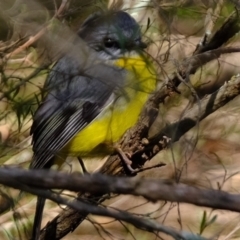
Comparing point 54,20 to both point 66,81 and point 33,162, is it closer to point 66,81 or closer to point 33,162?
point 66,81

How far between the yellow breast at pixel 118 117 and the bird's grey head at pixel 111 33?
0.10 meters

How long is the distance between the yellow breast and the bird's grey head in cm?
10

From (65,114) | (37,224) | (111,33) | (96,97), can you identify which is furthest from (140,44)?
(37,224)

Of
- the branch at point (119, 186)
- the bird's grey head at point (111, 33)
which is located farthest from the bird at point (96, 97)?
the branch at point (119, 186)

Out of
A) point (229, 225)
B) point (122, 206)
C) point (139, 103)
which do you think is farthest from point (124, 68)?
point (229, 225)

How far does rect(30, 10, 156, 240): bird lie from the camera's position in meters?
3.22

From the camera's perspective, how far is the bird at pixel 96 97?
3221 mm

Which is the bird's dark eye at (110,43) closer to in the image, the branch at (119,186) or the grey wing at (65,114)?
the grey wing at (65,114)

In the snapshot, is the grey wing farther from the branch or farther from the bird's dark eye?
the branch

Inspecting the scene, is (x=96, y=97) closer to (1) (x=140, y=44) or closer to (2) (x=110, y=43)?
(2) (x=110, y=43)

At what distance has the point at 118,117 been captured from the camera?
3629 mm

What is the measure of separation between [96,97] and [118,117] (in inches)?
8.7

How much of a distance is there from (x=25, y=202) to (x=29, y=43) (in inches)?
64.6

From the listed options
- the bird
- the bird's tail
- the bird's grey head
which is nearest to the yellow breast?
the bird
